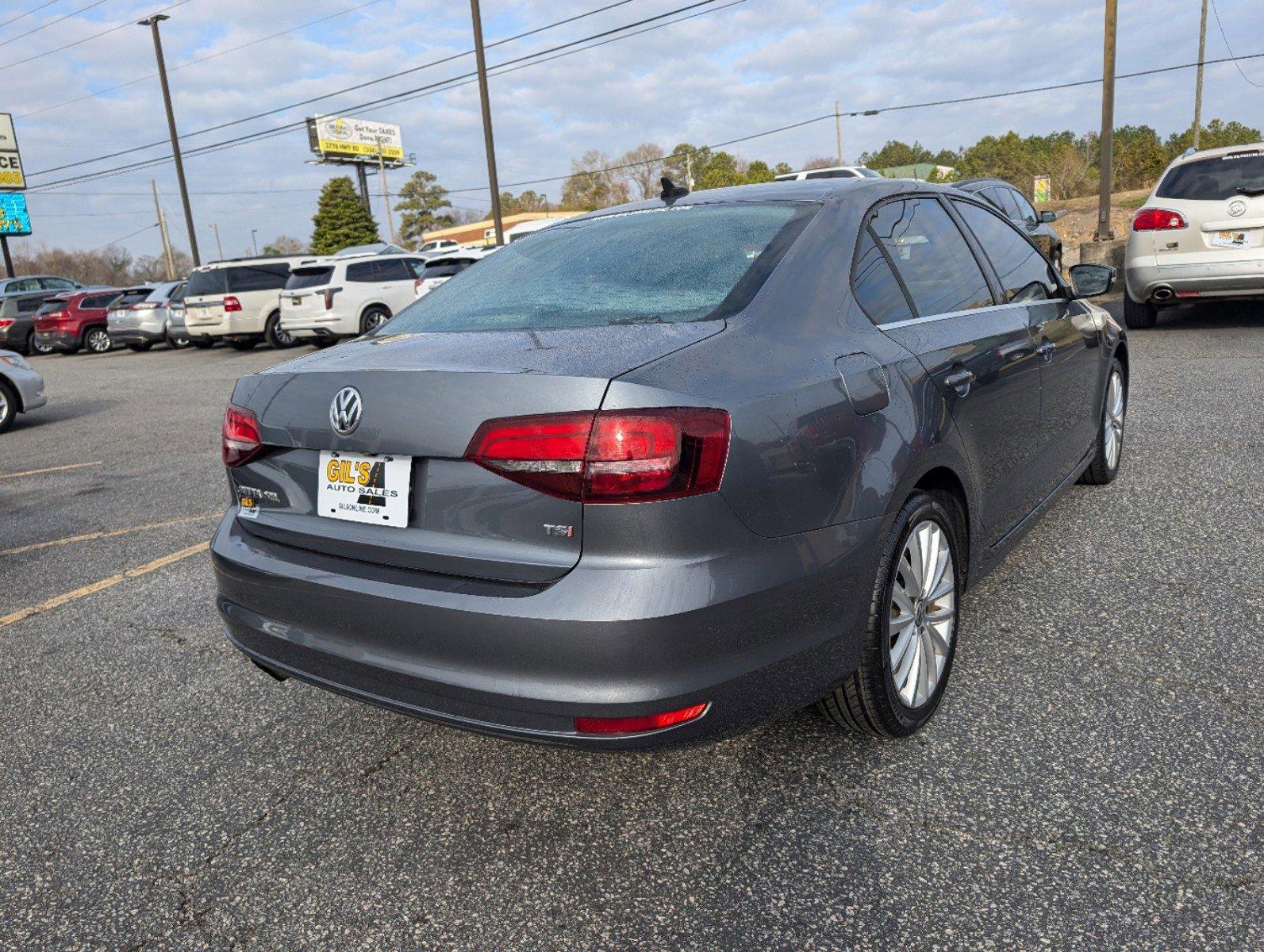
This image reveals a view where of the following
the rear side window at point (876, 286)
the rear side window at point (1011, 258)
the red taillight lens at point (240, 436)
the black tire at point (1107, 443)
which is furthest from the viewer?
the black tire at point (1107, 443)

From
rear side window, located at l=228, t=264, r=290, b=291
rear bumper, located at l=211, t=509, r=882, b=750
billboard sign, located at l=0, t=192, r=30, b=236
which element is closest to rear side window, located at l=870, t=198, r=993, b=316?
rear bumper, located at l=211, t=509, r=882, b=750

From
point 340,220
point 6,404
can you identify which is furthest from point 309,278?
point 340,220

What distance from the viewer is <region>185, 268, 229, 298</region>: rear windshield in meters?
19.7

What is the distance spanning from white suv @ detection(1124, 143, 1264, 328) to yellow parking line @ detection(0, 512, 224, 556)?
29.0ft

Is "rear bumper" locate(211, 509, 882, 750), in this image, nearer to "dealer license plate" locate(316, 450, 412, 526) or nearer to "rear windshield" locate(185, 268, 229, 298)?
"dealer license plate" locate(316, 450, 412, 526)

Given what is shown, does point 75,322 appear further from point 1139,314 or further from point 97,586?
point 1139,314

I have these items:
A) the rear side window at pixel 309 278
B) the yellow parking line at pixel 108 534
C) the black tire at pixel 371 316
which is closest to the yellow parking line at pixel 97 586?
the yellow parking line at pixel 108 534

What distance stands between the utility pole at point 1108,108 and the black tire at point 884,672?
18996mm

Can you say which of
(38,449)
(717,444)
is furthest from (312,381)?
(38,449)

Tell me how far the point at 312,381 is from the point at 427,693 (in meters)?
0.83

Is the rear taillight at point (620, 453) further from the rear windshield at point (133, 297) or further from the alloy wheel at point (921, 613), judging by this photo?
the rear windshield at point (133, 297)

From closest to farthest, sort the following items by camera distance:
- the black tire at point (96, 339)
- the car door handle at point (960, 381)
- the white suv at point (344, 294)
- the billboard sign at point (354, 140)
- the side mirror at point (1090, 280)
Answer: the car door handle at point (960, 381) < the side mirror at point (1090, 280) < the white suv at point (344, 294) < the black tire at point (96, 339) < the billboard sign at point (354, 140)

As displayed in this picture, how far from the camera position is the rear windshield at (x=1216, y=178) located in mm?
9164

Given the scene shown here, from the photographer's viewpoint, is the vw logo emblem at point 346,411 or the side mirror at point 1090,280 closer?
the vw logo emblem at point 346,411
